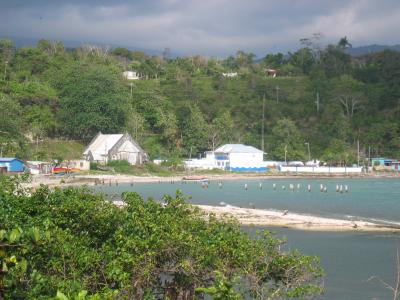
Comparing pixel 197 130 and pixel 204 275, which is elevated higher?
pixel 197 130

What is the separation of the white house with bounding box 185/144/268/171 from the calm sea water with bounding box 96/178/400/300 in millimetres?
8046

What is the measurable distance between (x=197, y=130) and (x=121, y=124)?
39.9ft

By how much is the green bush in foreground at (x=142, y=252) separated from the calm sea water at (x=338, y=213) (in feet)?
10.7

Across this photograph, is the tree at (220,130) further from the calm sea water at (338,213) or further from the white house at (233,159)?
the calm sea water at (338,213)

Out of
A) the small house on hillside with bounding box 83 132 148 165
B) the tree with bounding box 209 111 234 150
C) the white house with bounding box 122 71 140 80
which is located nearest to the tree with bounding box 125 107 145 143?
the small house on hillside with bounding box 83 132 148 165

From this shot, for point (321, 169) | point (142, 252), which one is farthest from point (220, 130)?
point (142, 252)

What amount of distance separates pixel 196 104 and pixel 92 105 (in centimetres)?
2419

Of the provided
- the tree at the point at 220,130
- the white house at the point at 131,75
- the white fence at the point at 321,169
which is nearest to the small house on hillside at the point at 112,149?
the tree at the point at 220,130

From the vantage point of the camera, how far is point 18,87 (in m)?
80.6

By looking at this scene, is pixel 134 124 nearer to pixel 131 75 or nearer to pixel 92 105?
pixel 92 105

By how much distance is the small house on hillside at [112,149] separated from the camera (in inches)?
2992

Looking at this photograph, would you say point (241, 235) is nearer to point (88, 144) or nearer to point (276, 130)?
point (88, 144)

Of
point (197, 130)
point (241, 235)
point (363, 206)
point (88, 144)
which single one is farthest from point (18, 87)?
point (241, 235)

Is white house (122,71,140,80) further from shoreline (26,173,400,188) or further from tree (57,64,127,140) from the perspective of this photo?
shoreline (26,173,400,188)
